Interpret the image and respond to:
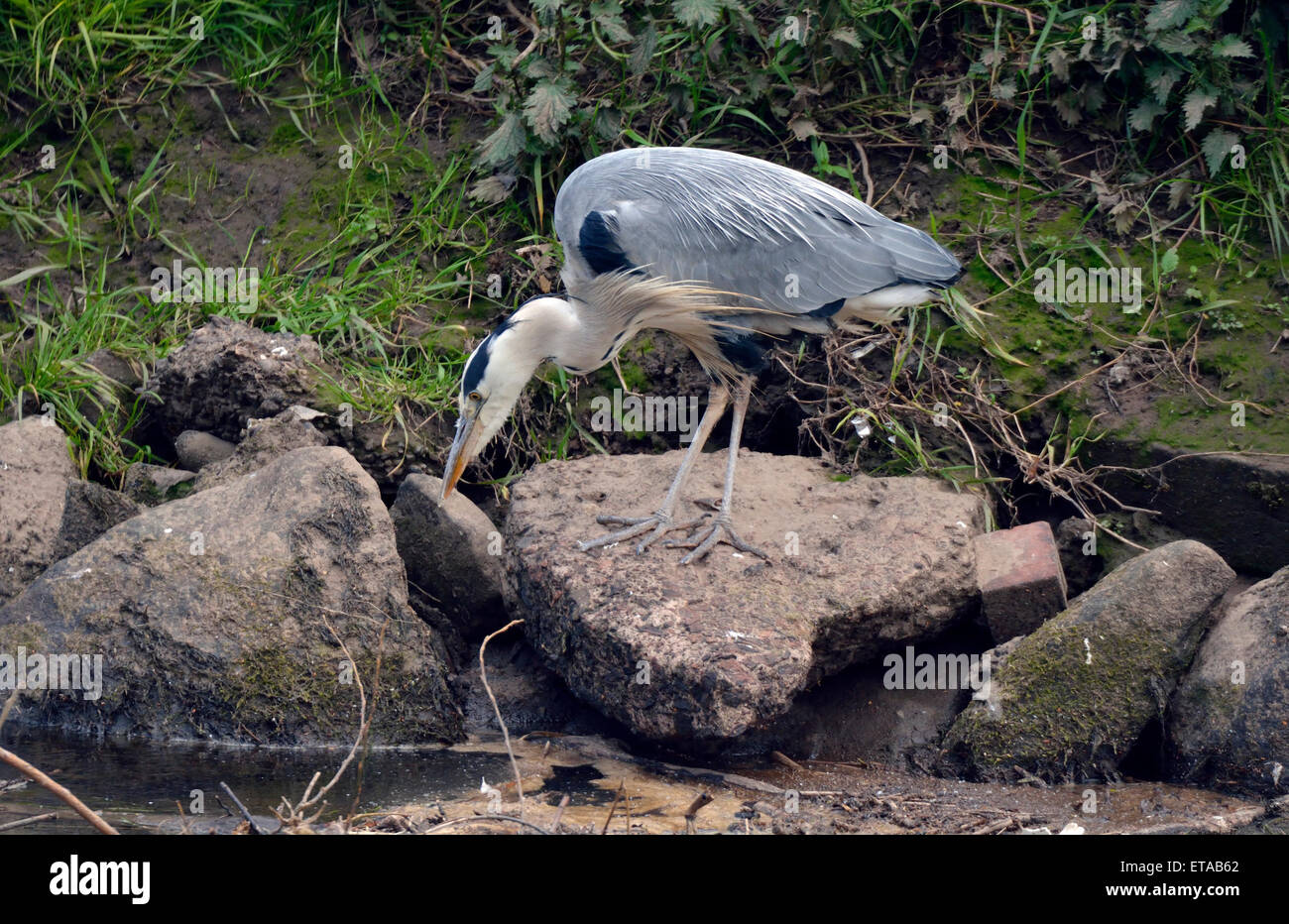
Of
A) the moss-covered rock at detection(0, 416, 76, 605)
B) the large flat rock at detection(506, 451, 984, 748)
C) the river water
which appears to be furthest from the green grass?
the river water

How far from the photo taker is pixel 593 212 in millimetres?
4887

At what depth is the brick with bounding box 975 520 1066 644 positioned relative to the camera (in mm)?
4375

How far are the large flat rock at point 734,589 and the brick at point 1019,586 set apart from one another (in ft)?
0.26

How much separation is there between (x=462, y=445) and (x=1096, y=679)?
237cm

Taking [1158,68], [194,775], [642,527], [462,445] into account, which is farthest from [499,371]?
[1158,68]

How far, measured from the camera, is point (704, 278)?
491cm

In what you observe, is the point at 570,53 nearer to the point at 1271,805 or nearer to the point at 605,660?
the point at 605,660

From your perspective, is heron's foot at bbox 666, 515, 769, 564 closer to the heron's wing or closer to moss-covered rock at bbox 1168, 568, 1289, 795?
the heron's wing

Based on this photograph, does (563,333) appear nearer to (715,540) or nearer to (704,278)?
(704,278)

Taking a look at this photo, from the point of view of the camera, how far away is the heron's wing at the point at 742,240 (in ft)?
16.0

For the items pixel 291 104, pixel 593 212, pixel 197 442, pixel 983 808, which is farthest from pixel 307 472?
pixel 291 104

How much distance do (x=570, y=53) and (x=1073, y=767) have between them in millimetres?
4304

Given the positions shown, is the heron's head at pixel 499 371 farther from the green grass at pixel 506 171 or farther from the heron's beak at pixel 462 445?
the green grass at pixel 506 171

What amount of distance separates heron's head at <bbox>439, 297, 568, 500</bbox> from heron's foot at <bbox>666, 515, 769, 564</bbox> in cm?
83
